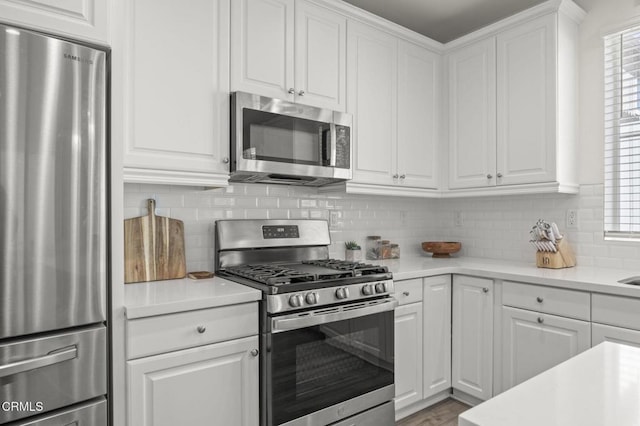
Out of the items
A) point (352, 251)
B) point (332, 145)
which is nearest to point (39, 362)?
point (332, 145)

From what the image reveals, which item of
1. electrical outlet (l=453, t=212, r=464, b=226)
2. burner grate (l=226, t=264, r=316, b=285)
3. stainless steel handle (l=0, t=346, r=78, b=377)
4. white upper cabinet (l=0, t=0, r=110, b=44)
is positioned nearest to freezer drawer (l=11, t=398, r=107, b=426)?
stainless steel handle (l=0, t=346, r=78, b=377)

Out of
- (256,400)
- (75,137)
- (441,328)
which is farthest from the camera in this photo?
(441,328)

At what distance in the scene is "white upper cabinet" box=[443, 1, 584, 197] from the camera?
260cm

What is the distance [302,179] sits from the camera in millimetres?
2531

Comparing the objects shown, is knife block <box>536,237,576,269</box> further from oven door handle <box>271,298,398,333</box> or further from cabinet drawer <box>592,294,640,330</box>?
oven door handle <box>271,298,398,333</box>

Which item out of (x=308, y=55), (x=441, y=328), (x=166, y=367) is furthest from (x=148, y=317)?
(x=441, y=328)

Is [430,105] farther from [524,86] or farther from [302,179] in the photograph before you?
[302,179]

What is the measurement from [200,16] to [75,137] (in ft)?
3.17

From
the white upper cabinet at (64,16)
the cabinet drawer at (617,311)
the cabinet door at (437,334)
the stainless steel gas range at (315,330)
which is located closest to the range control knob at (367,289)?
the stainless steel gas range at (315,330)

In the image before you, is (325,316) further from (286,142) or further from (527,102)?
(527,102)

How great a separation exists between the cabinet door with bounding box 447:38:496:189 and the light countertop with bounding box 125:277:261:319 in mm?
1935

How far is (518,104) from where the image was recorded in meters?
2.76

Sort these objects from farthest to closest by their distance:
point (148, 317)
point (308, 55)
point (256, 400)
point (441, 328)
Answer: point (441, 328) → point (308, 55) → point (256, 400) → point (148, 317)

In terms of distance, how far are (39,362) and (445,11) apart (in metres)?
3.17
